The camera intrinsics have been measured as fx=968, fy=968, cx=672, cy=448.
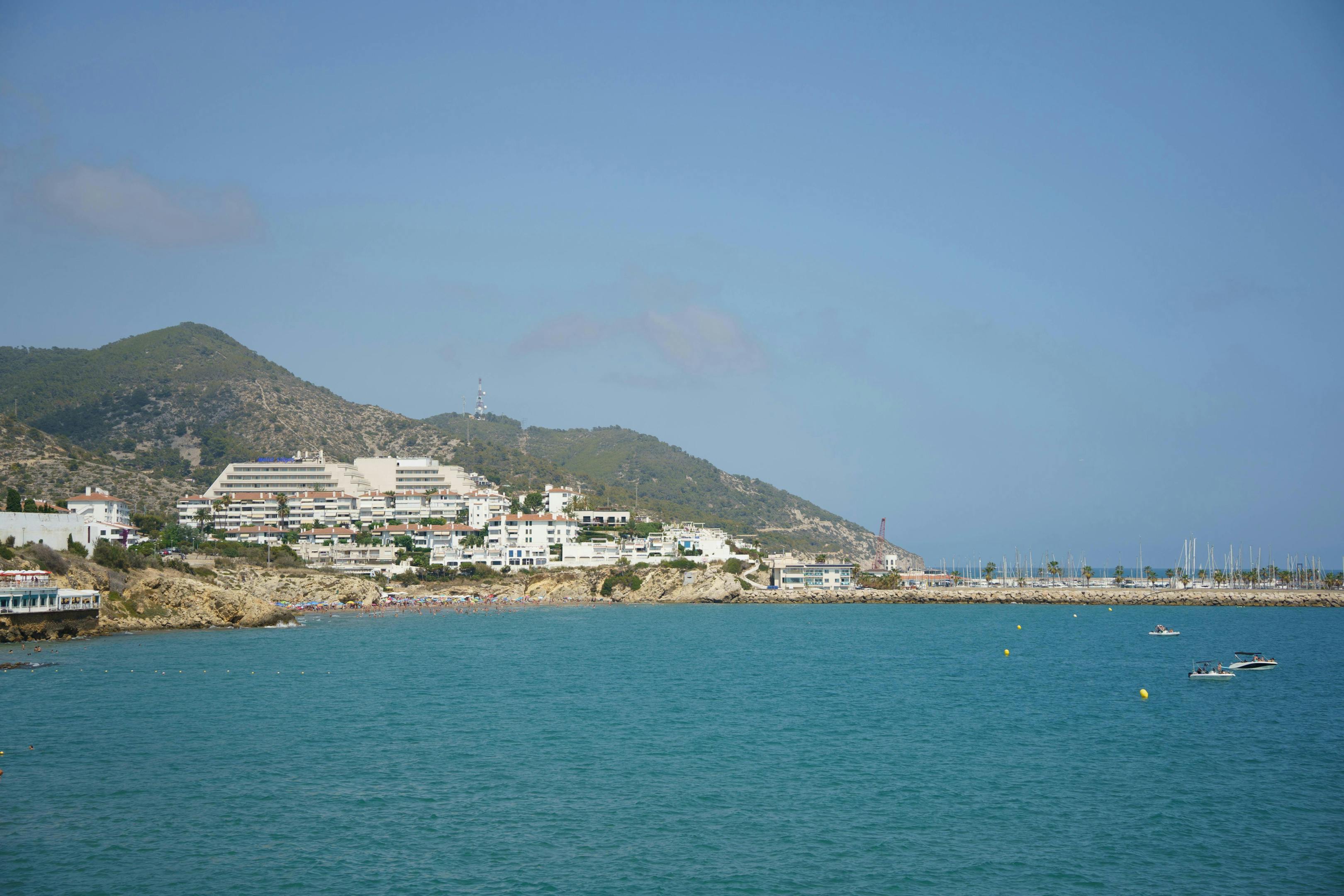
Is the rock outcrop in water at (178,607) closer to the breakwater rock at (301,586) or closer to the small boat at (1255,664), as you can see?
the breakwater rock at (301,586)

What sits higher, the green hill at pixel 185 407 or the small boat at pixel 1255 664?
the green hill at pixel 185 407

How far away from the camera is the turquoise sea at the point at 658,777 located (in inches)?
597

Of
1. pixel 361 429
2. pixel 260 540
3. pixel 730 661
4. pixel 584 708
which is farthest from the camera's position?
pixel 361 429

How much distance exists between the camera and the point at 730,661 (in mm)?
43688

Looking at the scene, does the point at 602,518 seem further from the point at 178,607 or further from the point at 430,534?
the point at 178,607

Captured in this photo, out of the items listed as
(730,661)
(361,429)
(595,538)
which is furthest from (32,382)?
(730,661)

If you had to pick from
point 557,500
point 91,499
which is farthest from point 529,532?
point 91,499

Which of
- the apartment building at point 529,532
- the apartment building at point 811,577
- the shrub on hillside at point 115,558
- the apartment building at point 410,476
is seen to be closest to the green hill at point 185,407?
the apartment building at point 410,476

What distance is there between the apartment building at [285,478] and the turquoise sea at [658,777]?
8188 centimetres

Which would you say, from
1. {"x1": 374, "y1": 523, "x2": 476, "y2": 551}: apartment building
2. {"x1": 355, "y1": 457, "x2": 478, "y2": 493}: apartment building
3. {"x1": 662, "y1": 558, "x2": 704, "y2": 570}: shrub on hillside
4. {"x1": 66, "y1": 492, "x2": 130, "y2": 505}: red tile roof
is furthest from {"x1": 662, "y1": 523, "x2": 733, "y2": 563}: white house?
{"x1": 66, "y1": 492, "x2": 130, "y2": 505}: red tile roof

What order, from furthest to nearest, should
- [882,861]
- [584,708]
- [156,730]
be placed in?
[584,708] < [156,730] < [882,861]

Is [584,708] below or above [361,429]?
below

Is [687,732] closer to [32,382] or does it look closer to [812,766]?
[812,766]

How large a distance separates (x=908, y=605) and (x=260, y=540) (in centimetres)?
6927
